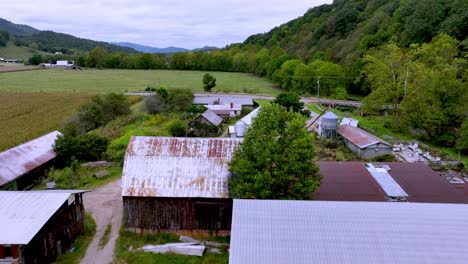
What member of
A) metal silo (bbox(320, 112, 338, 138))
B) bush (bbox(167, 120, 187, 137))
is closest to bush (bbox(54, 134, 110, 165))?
bush (bbox(167, 120, 187, 137))

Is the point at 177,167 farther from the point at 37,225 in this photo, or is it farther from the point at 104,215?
the point at 37,225

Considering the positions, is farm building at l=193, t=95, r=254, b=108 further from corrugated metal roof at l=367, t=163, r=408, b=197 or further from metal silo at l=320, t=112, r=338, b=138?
corrugated metal roof at l=367, t=163, r=408, b=197

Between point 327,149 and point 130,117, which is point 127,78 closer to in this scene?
point 130,117

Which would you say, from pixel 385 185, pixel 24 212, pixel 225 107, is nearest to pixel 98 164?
pixel 24 212

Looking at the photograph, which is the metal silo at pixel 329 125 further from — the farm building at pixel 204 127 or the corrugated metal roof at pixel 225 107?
the corrugated metal roof at pixel 225 107

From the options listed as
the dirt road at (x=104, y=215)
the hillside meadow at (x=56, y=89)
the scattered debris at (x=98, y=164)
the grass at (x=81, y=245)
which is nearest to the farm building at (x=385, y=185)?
the dirt road at (x=104, y=215)

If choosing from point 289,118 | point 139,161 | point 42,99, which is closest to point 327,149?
point 289,118
